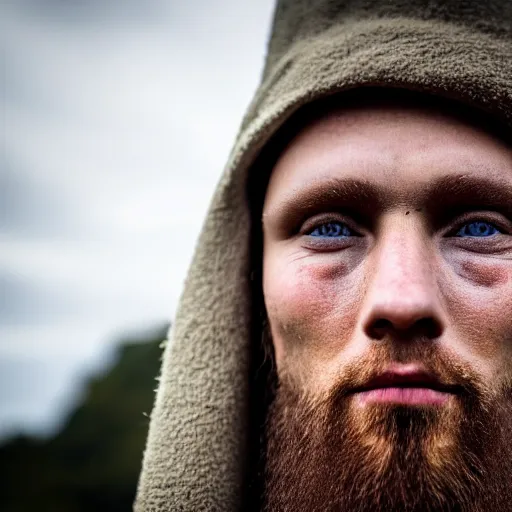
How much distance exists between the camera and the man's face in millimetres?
1002

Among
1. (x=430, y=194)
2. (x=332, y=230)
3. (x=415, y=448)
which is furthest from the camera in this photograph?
(x=332, y=230)

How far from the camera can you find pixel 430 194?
1111mm

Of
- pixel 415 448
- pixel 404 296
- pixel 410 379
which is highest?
pixel 404 296

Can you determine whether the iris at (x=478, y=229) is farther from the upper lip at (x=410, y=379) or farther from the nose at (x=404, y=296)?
the upper lip at (x=410, y=379)

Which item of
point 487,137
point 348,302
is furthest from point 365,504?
point 487,137

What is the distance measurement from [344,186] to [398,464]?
0.55 m

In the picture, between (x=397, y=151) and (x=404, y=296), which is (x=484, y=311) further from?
(x=397, y=151)

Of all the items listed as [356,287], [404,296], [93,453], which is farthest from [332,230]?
[93,453]

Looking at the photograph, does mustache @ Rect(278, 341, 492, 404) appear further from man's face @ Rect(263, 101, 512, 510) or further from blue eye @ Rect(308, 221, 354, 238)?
blue eye @ Rect(308, 221, 354, 238)

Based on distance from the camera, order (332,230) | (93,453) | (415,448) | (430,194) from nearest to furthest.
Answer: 1. (415,448)
2. (430,194)
3. (332,230)
4. (93,453)

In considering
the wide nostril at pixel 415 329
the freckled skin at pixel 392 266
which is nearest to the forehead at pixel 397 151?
the freckled skin at pixel 392 266

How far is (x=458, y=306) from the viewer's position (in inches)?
41.4

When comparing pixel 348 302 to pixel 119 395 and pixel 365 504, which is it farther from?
pixel 119 395

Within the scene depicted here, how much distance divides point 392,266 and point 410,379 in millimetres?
206
